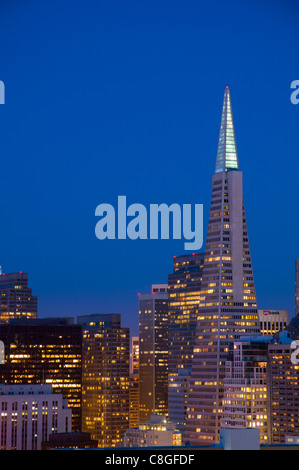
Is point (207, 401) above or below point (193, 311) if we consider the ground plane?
below

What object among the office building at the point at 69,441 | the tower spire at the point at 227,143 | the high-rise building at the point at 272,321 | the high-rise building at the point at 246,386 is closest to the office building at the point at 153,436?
the office building at the point at 69,441

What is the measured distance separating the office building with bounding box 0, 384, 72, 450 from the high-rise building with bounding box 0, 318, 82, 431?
996 inches

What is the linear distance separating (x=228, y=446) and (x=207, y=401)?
103266mm

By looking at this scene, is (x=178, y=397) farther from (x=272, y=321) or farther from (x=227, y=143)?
(x=227, y=143)

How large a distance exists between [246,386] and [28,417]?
37.0 metres

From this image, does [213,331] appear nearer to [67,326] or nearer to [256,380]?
[256,380]

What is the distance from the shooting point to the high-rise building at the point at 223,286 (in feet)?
484

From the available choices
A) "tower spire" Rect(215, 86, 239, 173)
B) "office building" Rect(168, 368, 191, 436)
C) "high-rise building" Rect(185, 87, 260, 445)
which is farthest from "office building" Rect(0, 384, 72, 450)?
"tower spire" Rect(215, 86, 239, 173)

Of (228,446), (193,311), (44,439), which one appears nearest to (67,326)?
(193,311)

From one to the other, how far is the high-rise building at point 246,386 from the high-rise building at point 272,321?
29.2 meters

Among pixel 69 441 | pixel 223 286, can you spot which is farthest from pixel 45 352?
pixel 223 286

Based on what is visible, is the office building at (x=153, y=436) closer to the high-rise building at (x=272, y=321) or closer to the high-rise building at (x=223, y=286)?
the high-rise building at (x=223, y=286)

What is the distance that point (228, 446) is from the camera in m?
44.2
